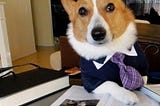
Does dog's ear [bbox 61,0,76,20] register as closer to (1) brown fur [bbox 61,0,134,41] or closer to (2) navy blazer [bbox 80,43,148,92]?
(1) brown fur [bbox 61,0,134,41]

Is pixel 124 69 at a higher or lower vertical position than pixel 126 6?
lower

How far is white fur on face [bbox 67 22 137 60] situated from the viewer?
2.20ft

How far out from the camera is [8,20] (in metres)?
3.15

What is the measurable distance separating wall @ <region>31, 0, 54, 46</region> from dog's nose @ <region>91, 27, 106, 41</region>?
10.1 feet

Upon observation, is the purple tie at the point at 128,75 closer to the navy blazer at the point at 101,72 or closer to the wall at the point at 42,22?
the navy blazer at the point at 101,72

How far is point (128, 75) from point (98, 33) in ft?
0.46

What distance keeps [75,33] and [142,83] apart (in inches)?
8.5

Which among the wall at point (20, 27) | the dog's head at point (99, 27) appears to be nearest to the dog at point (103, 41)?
the dog's head at point (99, 27)

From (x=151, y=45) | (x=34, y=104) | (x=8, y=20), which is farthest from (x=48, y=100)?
(x=8, y=20)

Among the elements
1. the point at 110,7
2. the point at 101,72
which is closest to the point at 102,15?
the point at 110,7

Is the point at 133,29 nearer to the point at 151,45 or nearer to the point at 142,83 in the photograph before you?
the point at 142,83

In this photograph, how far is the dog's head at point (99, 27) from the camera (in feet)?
2.05

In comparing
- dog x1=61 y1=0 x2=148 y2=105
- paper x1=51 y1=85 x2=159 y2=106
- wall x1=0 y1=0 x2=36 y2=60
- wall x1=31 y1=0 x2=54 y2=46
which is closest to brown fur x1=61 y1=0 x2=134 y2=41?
dog x1=61 y1=0 x2=148 y2=105

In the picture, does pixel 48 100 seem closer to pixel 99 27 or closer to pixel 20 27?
pixel 99 27
